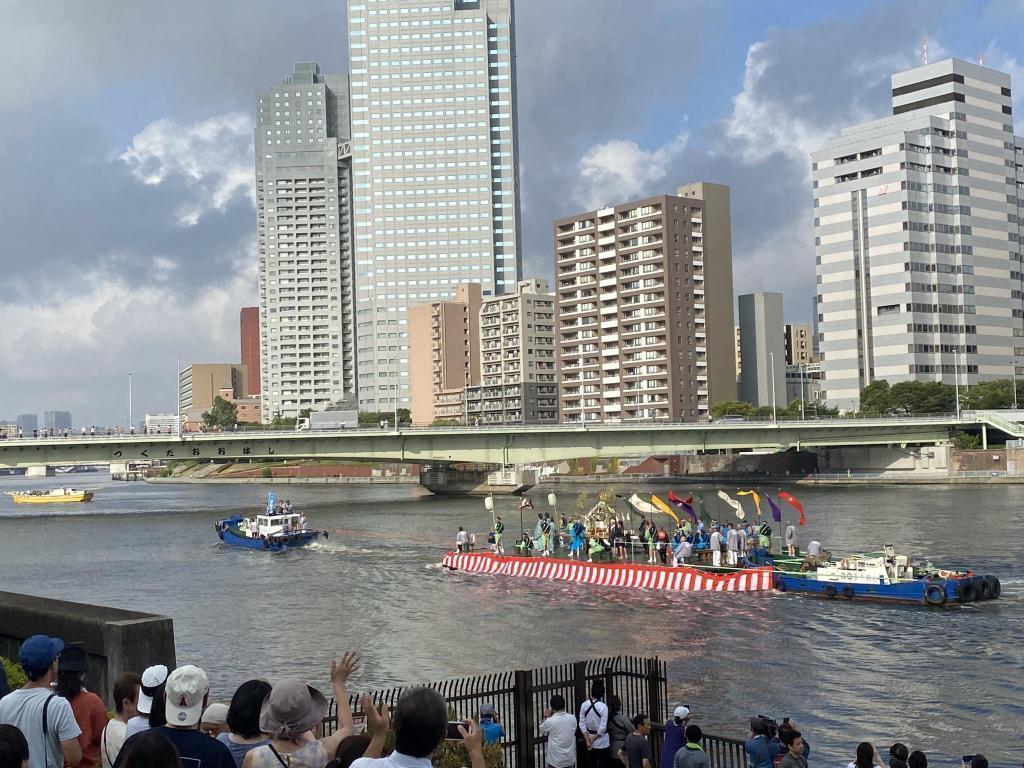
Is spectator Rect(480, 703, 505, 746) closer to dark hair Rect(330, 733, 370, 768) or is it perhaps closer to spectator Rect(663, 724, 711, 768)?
spectator Rect(663, 724, 711, 768)

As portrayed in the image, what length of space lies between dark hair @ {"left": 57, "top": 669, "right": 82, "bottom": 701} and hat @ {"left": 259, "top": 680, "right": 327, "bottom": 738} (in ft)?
10.6

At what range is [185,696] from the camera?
7.50 metres

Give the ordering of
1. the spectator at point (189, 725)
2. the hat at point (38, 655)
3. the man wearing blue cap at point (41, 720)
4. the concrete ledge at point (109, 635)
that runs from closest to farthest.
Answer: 1. the spectator at point (189, 725)
2. the man wearing blue cap at point (41, 720)
3. the hat at point (38, 655)
4. the concrete ledge at point (109, 635)

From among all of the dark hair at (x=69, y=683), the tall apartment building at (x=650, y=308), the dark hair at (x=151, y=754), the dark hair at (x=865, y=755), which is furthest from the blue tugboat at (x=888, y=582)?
the tall apartment building at (x=650, y=308)

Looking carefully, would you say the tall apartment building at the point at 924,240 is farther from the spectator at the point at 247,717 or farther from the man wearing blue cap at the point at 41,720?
the spectator at the point at 247,717

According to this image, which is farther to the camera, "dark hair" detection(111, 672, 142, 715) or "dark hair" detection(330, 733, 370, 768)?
"dark hair" detection(111, 672, 142, 715)

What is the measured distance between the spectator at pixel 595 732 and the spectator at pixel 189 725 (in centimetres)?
884

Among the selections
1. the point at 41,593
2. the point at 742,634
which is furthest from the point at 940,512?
the point at 41,593

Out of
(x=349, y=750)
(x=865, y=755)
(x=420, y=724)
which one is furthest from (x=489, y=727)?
(x=420, y=724)

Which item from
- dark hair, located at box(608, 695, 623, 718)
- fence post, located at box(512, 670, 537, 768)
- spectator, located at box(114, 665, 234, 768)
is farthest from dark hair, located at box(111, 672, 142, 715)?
dark hair, located at box(608, 695, 623, 718)

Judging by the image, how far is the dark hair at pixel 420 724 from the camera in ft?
21.7

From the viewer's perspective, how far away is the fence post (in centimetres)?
1516

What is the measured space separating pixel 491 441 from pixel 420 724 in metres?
96.8

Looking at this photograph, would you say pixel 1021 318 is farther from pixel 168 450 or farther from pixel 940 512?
pixel 168 450
